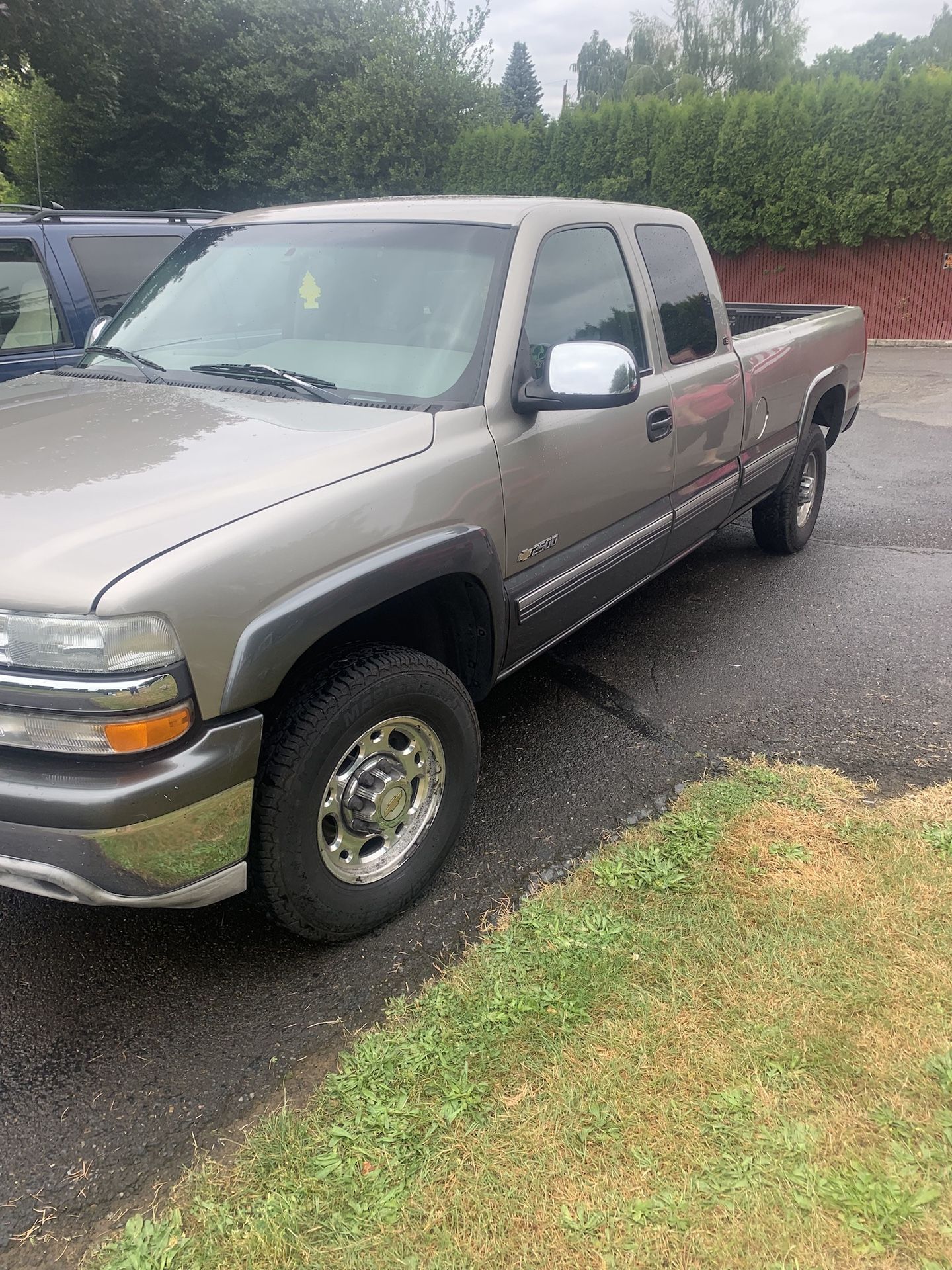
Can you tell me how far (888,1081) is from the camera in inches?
79.3

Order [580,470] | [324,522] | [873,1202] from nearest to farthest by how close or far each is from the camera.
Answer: [873,1202], [324,522], [580,470]

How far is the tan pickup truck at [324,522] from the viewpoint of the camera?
6.32 ft

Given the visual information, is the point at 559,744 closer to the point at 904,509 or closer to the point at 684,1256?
the point at 684,1256

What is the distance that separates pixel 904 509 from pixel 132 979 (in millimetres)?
6207

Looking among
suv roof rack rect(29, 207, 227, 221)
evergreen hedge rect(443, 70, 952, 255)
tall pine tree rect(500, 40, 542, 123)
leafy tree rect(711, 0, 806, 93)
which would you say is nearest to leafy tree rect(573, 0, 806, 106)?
leafy tree rect(711, 0, 806, 93)

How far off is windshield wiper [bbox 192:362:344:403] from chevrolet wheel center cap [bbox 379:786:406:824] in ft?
3.78

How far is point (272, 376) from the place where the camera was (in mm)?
2906

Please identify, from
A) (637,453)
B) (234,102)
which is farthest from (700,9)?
(637,453)

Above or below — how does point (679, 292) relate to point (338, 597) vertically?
above

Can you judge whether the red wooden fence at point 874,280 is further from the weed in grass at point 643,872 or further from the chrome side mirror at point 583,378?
the weed in grass at point 643,872

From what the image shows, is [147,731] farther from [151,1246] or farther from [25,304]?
[25,304]

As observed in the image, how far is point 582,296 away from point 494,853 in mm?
1983

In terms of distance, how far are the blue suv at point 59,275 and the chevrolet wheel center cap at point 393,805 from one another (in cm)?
420

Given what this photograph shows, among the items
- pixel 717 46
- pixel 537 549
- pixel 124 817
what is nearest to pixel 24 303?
pixel 537 549
